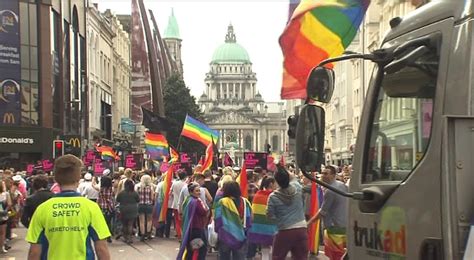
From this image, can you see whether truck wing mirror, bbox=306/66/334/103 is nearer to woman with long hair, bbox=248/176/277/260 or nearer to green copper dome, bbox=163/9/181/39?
woman with long hair, bbox=248/176/277/260

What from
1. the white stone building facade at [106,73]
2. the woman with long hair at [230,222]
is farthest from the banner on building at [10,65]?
the woman with long hair at [230,222]

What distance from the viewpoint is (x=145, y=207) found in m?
19.0

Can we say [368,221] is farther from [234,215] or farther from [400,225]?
[234,215]

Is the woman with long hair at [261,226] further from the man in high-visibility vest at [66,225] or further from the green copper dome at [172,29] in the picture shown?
the green copper dome at [172,29]

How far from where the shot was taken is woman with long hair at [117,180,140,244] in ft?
59.3

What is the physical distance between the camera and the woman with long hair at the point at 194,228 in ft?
36.4

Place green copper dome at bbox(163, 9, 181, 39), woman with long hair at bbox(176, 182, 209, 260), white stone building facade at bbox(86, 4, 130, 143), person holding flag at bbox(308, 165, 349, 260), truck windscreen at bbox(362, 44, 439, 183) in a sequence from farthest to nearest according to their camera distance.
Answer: green copper dome at bbox(163, 9, 181, 39)
white stone building facade at bbox(86, 4, 130, 143)
woman with long hair at bbox(176, 182, 209, 260)
person holding flag at bbox(308, 165, 349, 260)
truck windscreen at bbox(362, 44, 439, 183)

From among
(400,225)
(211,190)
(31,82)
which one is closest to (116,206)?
(211,190)

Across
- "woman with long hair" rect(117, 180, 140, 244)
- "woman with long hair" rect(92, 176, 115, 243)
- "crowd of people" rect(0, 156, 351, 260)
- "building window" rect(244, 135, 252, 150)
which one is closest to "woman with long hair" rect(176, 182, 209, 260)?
"crowd of people" rect(0, 156, 351, 260)

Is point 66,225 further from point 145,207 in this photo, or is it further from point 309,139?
point 145,207

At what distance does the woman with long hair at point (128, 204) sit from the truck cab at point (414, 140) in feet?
43.3

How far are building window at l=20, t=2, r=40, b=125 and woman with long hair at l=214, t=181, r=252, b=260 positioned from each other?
37877mm

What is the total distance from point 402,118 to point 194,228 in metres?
6.97

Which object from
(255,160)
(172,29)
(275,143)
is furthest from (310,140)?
(275,143)
